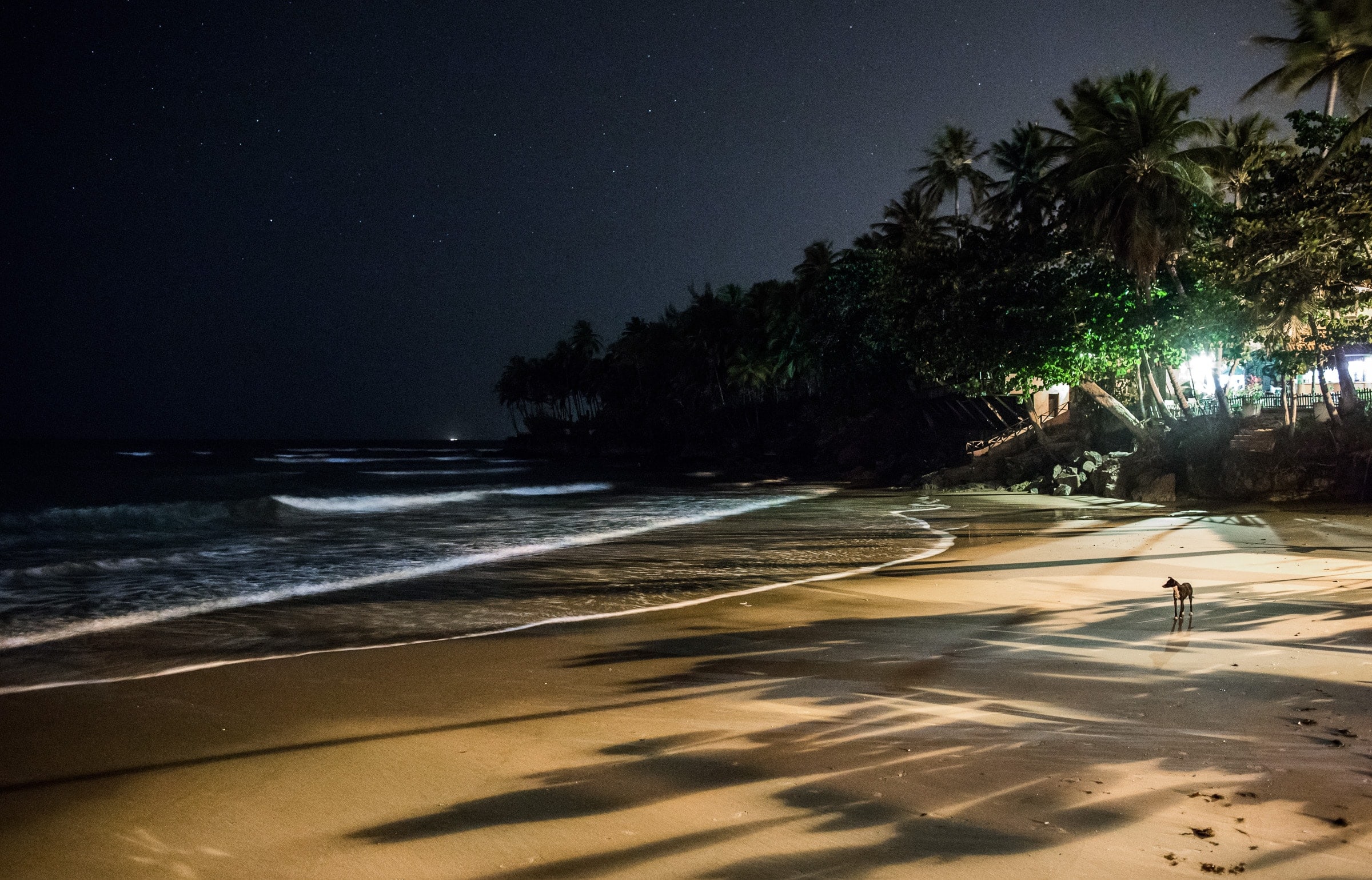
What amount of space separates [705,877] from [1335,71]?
76.9 ft

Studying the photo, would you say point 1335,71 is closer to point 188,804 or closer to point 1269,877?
point 1269,877

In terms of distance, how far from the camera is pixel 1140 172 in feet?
78.8

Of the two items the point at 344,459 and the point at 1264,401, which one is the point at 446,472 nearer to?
the point at 344,459

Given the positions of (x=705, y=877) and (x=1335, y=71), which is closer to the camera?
(x=705, y=877)

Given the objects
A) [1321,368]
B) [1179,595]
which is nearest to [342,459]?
[1321,368]

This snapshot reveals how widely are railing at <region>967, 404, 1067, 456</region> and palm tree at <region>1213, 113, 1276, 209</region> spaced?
10652mm

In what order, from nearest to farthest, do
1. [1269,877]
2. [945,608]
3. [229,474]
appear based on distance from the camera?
1. [1269,877]
2. [945,608]
3. [229,474]

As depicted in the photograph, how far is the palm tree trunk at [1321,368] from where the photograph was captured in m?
18.7

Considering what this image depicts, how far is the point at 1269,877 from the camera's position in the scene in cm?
331

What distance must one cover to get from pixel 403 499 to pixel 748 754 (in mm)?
A: 33717

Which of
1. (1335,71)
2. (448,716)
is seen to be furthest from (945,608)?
(1335,71)

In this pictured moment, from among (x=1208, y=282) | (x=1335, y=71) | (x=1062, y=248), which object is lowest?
(x=1208, y=282)

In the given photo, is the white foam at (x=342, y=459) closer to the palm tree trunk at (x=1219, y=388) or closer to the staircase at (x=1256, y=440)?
the palm tree trunk at (x=1219, y=388)

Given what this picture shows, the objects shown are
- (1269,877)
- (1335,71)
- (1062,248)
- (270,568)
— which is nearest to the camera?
(1269,877)
